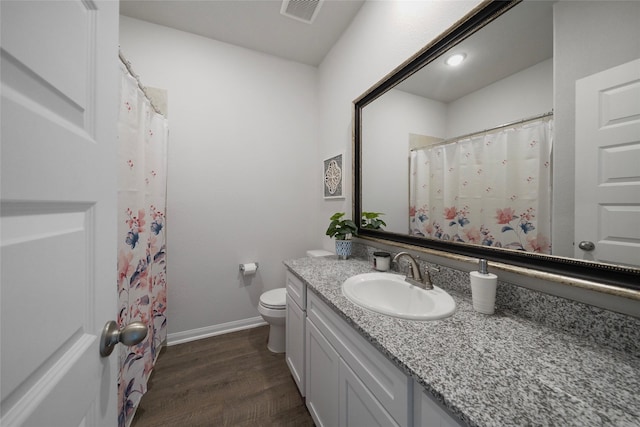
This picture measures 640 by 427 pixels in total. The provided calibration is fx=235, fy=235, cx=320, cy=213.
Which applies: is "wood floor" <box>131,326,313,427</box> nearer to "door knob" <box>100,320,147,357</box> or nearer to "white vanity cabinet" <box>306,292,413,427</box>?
"white vanity cabinet" <box>306,292,413,427</box>

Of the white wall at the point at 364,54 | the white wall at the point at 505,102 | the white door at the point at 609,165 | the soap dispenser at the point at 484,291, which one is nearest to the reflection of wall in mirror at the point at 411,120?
the white wall at the point at 505,102

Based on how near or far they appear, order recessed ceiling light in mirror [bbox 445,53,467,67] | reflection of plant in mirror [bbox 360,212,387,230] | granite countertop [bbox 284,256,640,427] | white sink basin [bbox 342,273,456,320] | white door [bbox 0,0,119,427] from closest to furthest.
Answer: white door [bbox 0,0,119,427]
granite countertop [bbox 284,256,640,427]
white sink basin [bbox 342,273,456,320]
recessed ceiling light in mirror [bbox 445,53,467,67]
reflection of plant in mirror [bbox 360,212,387,230]

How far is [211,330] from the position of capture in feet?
6.77

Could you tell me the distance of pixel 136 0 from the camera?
5.38 feet

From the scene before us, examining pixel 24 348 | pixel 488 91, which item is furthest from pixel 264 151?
pixel 24 348

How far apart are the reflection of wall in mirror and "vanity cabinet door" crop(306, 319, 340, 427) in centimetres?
78

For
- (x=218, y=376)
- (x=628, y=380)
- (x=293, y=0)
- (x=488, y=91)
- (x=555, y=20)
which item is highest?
(x=293, y=0)

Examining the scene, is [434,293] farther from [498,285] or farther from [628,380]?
[628,380]

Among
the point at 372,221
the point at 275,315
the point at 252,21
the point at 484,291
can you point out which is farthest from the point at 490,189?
the point at 252,21

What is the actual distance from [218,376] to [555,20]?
2405 millimetres

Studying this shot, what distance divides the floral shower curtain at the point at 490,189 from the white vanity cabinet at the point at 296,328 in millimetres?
751

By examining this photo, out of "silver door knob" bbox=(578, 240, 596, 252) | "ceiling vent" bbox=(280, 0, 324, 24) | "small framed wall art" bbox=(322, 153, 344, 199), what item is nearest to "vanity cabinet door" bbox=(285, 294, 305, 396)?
"small framed wall art" bbox=(322, 153, 344, 199)

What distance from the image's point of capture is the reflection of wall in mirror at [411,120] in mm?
855

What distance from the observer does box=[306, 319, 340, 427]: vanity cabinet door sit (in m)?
0.98
